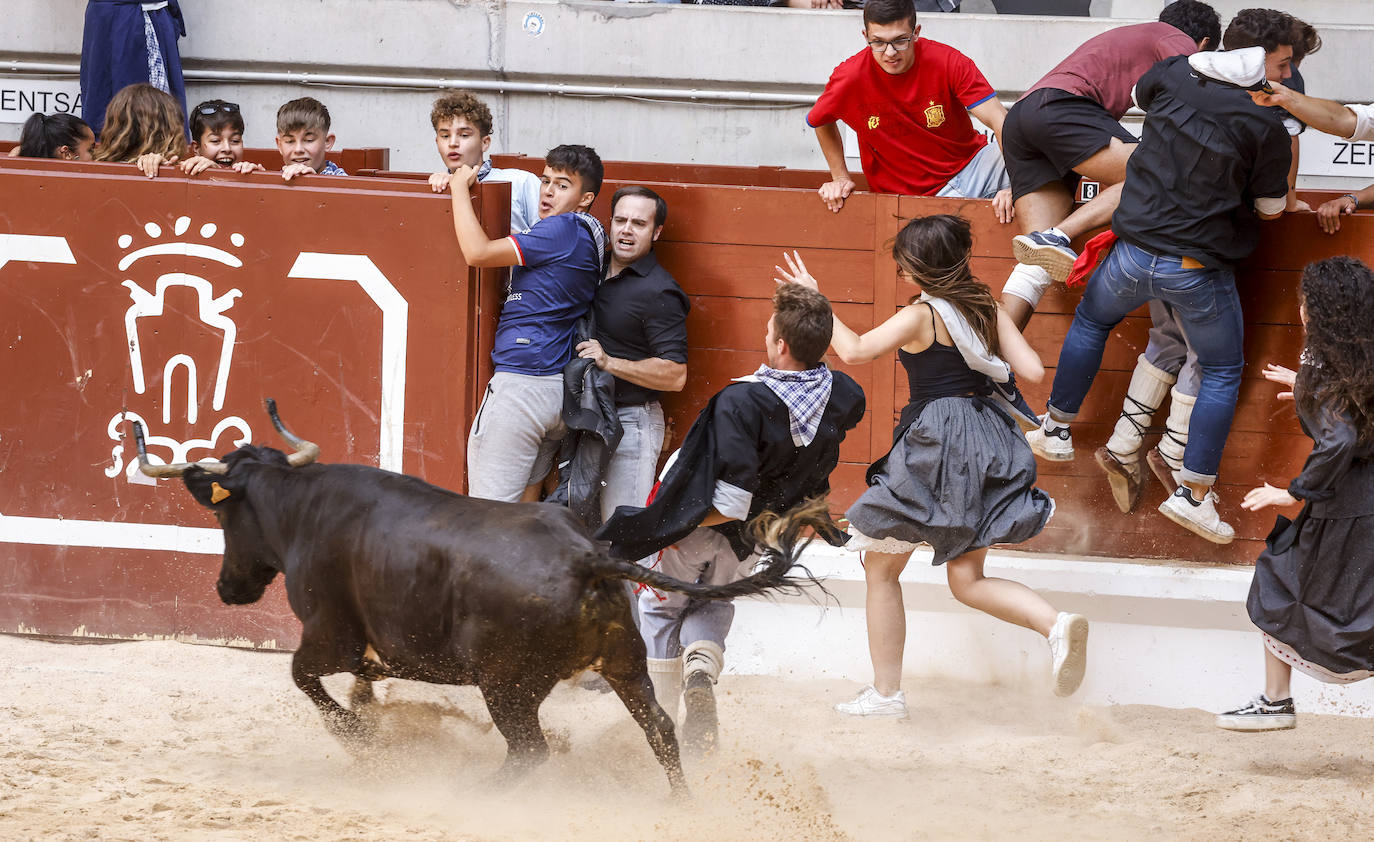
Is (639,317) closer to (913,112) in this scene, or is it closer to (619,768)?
(913,112)

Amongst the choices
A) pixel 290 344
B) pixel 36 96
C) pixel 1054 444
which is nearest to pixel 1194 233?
pixel 1054 444

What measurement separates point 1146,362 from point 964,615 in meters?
1.20

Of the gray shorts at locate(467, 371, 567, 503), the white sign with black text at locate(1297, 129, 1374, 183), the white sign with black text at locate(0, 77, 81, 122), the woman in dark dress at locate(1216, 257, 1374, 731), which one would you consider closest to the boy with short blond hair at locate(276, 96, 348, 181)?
the gray shorts at locate(467, 371, 567, 503)

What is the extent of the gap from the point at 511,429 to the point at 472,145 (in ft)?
4.11

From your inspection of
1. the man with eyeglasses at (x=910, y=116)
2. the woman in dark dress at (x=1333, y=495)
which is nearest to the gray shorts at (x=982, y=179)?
the man with eyeglasses at (x=910, y=116)

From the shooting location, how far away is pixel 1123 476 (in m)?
5.69

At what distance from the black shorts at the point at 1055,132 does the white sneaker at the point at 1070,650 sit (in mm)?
1731

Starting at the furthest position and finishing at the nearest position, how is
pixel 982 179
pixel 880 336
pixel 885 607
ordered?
pixel 982 179 < pixel 885 607 < pixel 880 336

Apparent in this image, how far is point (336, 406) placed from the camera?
5.86 metres

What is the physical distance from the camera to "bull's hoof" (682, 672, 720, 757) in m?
4.74

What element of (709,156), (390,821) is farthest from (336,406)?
(709,156)

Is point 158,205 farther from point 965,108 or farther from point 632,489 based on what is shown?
point 965,108

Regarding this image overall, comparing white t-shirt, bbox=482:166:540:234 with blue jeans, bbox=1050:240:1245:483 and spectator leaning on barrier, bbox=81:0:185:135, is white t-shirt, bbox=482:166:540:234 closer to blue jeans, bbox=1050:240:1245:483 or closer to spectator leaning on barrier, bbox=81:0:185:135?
blue jeans, bbox=1050:240:1245:483

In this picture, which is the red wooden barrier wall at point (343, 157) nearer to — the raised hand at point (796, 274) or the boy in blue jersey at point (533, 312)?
the boy in blue jersey at point (533, 312)
